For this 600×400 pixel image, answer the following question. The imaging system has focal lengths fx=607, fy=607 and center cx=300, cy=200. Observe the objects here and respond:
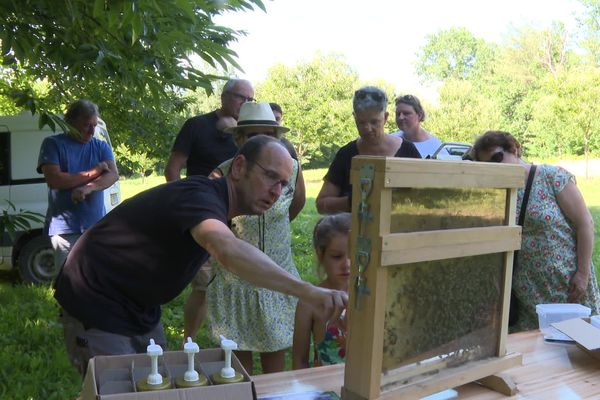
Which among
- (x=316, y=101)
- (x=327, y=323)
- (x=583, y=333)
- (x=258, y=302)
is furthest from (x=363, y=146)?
(x=316, y=101)

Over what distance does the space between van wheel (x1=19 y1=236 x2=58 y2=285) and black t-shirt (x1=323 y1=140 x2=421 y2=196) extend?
12.8ft

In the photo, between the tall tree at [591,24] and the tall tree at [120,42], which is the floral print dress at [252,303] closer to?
the tall tree at [120,42]

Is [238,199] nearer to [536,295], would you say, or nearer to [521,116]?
[536,295]

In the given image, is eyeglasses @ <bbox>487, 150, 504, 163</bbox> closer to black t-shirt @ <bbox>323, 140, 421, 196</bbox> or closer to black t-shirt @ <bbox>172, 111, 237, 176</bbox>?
black t-shirt @ <bbox>323, 140, 421, 196</bbox>

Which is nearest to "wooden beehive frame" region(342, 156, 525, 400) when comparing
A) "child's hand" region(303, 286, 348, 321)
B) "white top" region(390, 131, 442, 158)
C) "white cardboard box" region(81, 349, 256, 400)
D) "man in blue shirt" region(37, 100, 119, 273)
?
"child's hand" region(303, 286, 348, 321)

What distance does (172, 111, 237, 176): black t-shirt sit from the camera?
12.2 feet

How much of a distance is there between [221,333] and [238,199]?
122 cm

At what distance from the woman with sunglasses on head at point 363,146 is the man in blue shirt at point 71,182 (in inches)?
79.4

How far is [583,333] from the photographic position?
7.04 ft

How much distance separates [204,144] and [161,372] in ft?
8.01

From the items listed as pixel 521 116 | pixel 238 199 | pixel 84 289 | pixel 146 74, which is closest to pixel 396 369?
pixel 238 199

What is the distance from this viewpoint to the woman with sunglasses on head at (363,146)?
344 centimetres

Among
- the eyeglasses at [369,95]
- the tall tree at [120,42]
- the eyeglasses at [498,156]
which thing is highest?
the tall tree at [120,42]

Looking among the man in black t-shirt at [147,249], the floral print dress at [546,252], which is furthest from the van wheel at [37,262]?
the floral print dress at [546,252]
